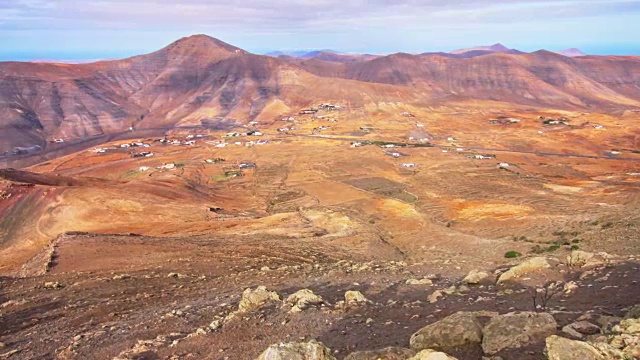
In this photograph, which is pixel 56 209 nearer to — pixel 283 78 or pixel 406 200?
pixel 406 200

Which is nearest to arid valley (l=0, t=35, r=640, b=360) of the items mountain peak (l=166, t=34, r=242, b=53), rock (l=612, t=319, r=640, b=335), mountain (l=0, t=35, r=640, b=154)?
rock (l=612, t=319, r=640, b=335)

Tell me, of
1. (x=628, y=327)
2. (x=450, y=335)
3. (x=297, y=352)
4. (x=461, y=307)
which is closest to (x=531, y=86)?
(x=461, y=307)

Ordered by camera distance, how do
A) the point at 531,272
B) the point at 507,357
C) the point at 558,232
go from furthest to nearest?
the point at 558,232
the point at 531,272
the point at 507,357

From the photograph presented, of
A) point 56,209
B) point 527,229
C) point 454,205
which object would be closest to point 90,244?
point 56,209

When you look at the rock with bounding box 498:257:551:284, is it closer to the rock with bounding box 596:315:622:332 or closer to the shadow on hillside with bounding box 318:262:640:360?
the shadow on hillside with bounding box 318:262:640:360

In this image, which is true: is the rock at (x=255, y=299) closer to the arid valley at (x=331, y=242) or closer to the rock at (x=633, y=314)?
the arid valley at (x=331, y=242)

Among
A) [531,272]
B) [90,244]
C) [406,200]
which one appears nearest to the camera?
[531,272]

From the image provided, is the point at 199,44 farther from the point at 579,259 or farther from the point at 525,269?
the point at 579,259
